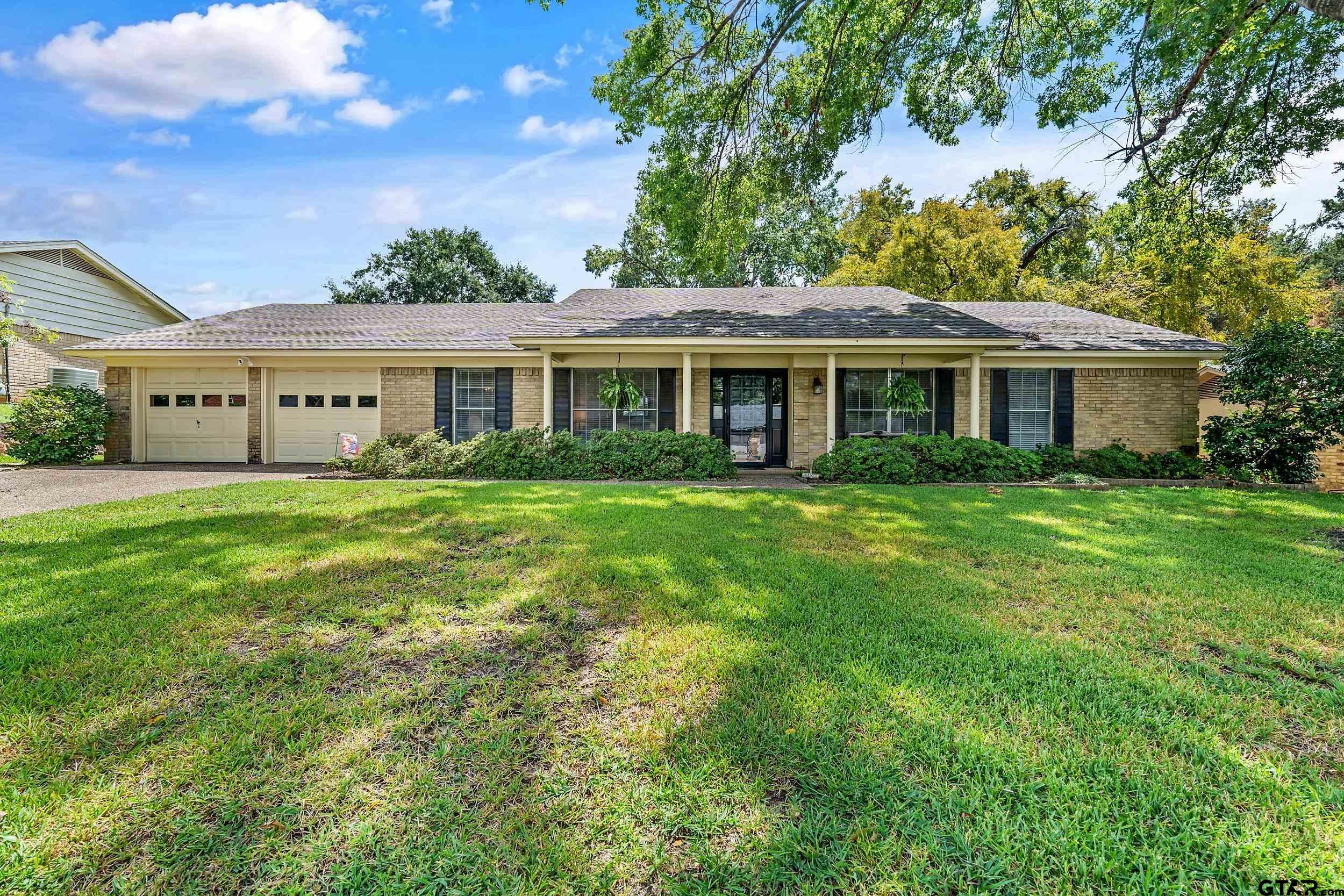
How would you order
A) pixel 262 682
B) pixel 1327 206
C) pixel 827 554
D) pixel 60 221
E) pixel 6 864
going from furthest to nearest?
pixel 60 221
pixel 1327 206
pixel 827 554
pixel 262 682
pixel 6 864

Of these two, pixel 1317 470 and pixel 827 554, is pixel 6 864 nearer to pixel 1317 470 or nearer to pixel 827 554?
pixel 827 554

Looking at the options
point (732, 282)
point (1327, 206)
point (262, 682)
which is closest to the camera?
point (262, 682)

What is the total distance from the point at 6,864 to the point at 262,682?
0.95 metres

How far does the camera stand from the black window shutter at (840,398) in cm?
1162

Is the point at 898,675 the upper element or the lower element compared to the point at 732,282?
lower

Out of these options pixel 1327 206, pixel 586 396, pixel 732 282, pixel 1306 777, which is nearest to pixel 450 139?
pixel 586 396

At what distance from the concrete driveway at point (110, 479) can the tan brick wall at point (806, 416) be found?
9789 millimetres

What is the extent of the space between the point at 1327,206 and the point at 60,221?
116 ft

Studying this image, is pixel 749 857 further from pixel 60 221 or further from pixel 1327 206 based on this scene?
pixel 60 221

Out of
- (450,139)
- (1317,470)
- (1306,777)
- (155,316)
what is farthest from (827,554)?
(155,316)

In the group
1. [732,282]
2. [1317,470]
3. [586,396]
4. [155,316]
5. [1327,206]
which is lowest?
[1317,470]

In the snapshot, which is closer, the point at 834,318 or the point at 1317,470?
the point at 1317,470

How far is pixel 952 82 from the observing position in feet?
31.6

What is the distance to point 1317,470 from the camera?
875cm
